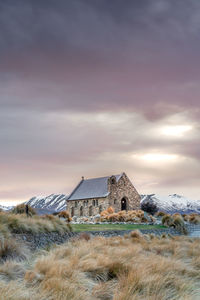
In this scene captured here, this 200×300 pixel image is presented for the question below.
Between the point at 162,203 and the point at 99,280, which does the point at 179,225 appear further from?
the point at 162,203

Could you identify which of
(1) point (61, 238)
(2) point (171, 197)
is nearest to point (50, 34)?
(1) point (61, 238)

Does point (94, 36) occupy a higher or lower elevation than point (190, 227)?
higher

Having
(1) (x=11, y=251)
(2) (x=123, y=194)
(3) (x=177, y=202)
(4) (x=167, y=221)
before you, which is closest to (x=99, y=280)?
(1) (x=11, y=251)

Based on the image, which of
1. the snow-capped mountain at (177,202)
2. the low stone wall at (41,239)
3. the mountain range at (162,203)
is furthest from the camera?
the snow-capped mountain at (177,202)

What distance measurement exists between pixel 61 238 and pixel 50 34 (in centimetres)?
833

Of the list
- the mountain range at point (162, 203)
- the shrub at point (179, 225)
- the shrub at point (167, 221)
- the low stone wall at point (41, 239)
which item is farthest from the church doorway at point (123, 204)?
the mountain range at point (162, 203)

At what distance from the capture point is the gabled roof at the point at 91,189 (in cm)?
3956

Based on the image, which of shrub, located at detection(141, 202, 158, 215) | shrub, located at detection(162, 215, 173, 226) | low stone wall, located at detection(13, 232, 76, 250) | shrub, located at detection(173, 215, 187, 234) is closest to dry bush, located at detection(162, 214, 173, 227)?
shrub, located at detection(162, 215, 173, 226)

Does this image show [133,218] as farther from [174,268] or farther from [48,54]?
[174,268]

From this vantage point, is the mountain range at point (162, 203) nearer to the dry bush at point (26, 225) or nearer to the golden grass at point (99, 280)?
the dry bush at point (26, 225)

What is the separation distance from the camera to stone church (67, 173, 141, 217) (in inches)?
1515

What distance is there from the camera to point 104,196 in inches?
1500

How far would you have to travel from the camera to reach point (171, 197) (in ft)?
594

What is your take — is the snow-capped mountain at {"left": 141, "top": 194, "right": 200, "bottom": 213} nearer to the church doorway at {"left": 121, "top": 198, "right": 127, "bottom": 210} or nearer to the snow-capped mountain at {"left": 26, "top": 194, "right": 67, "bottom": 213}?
the snow-capped mountain at {"left": 26, "top": 194, "right": 67, "bottom": 213}
